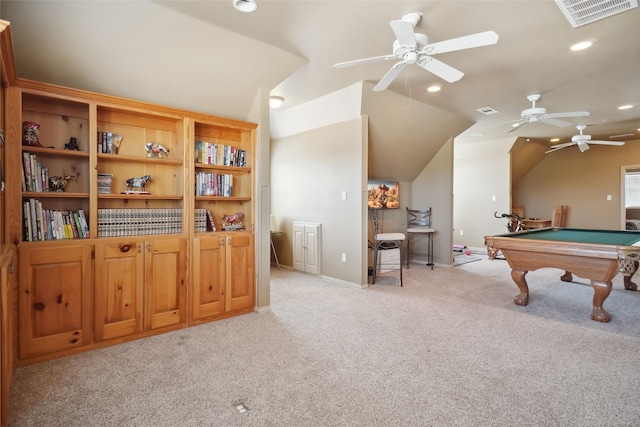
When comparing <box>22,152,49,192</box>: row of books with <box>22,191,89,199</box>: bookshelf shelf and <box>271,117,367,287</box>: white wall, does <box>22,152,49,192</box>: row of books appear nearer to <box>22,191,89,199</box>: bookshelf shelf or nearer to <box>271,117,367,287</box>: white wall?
<box>22,191,89,199</box>: bookshelf shelf

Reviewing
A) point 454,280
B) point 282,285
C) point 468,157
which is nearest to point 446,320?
point 454,280

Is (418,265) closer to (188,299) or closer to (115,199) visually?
(188,299)

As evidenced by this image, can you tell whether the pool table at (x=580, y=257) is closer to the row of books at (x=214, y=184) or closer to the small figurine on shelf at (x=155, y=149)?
the row of books at (x=214, y=184)

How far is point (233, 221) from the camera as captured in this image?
3.44 metres

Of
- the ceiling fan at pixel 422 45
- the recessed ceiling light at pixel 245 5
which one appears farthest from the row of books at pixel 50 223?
the ceiling fan at pixel 422 45

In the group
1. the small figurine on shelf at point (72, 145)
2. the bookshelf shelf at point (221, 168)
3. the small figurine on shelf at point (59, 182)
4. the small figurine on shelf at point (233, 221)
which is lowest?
the small figurine on shelf at point (233, 221)

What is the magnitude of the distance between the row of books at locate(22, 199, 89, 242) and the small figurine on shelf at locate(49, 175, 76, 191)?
17 centimetres

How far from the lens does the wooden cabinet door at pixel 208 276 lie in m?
3.03

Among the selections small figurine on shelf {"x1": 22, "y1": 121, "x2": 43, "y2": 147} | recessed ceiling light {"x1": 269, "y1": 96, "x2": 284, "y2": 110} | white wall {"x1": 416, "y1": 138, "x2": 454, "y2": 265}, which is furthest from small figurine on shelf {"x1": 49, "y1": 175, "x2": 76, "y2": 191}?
white wall {"x1": 416, "y1": 138, "x2": 454, "y2": 265}

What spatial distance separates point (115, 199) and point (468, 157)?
24.8ft

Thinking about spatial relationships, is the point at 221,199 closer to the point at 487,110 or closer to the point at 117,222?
the point at 117,222

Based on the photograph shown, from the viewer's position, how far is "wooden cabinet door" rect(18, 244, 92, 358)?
7.44 feet

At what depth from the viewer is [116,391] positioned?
1.99 metres

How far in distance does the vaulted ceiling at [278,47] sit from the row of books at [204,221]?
1.03 metres
